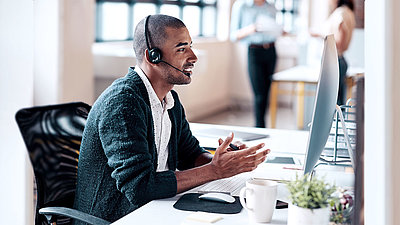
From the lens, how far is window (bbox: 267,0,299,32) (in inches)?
366

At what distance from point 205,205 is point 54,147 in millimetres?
681

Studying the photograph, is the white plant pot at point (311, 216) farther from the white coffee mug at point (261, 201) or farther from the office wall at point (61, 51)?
the office wall at point (61, 51)

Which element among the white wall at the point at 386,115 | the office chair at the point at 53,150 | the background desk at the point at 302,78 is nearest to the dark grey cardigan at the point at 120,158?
the office chair at the point at 53,150

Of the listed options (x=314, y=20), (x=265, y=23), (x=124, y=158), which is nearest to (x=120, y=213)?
(x=124, y=158)

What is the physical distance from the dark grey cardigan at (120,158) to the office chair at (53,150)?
0.13 m

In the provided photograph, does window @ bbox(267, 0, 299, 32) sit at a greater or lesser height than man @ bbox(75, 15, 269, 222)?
greater

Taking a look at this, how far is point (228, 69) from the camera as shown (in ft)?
28.7

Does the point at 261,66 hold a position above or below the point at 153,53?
above

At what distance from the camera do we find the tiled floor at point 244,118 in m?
7.45

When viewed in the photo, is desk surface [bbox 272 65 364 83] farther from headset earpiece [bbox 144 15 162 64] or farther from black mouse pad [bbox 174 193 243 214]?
black mouse pad [bbox 174 193 243 214]

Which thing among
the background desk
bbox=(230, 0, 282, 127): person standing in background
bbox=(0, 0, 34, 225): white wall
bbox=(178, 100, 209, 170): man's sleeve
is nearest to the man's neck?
bbox=(178, 100, 209, 170): man's sleeve

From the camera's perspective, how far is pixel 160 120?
193 centimetres

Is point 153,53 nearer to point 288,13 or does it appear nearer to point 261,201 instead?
point 261,201


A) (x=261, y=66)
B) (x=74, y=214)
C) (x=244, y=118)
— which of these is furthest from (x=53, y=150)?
(x=244, y=118)
